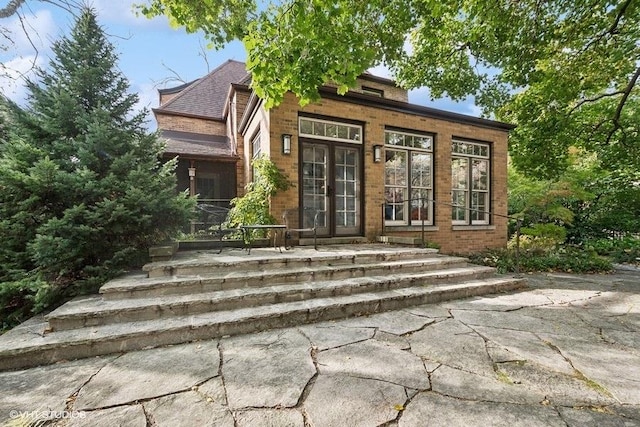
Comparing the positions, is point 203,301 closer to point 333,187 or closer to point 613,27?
point 333,187

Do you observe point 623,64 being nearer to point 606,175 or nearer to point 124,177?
point 606,175

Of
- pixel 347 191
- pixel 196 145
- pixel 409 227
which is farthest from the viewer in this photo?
pixel 196 145

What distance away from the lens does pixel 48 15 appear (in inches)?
166

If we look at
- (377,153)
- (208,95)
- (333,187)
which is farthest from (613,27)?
(208,95)

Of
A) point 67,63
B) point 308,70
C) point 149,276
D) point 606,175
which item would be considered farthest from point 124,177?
point 606,175

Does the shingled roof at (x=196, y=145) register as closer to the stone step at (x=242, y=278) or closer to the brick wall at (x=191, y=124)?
the brick wall at (x=191, y=124)

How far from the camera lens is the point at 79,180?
3.37 metres

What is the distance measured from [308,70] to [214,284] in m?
3.24

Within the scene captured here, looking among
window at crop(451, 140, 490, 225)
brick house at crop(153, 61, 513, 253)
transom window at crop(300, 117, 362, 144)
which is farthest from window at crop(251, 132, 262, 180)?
window at crop(451, 140, 490, 225)

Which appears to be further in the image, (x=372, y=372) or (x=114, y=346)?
(x=114, y=346)

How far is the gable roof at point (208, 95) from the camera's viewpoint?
11.2 m

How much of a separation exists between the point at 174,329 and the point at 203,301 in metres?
0.43

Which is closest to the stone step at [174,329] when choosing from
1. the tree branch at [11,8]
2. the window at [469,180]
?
the tree branch at [11,8]

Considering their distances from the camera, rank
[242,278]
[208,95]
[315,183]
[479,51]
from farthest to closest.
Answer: [208,95] → [479,51] → [315,183] → [242,278]
